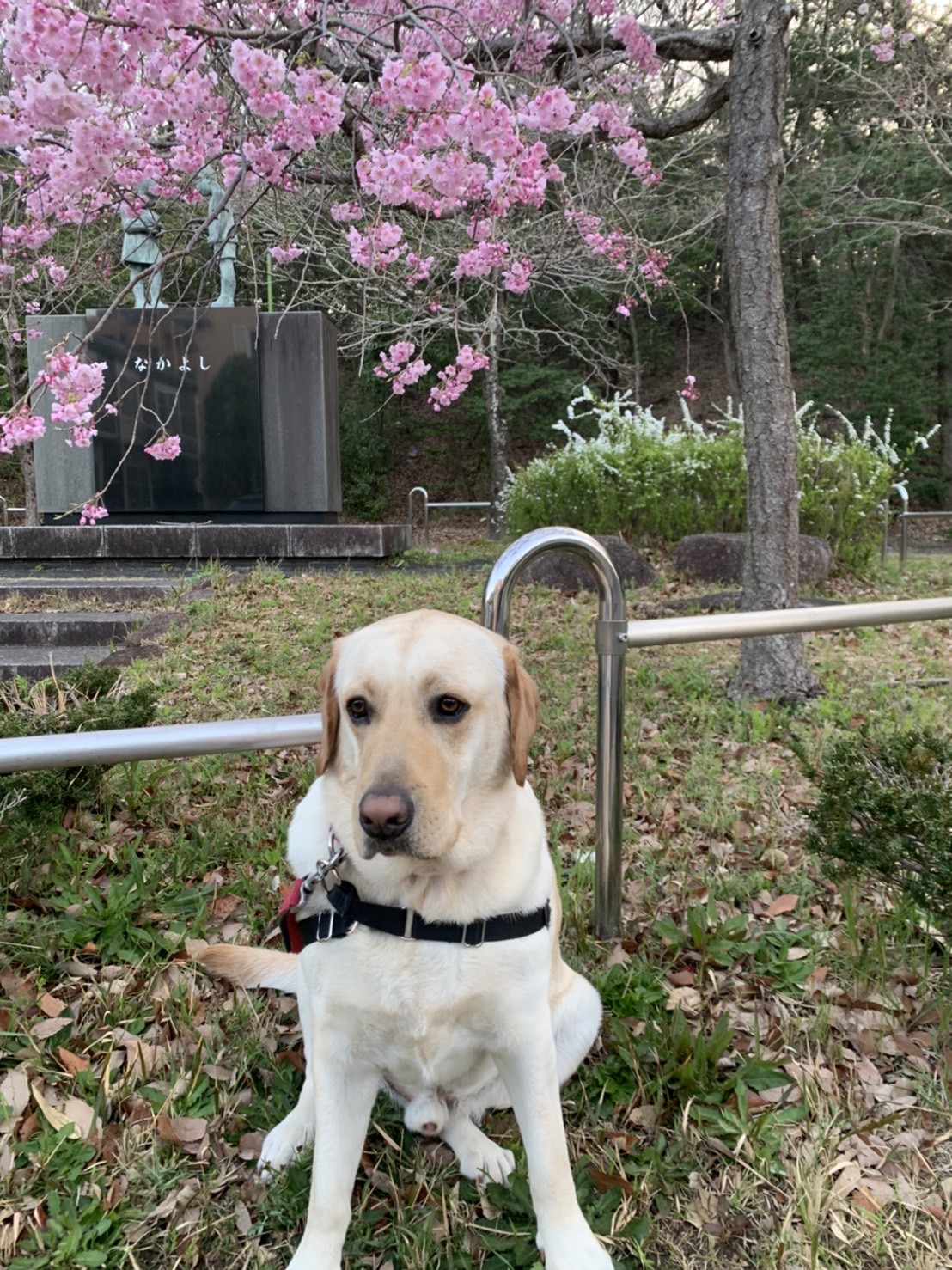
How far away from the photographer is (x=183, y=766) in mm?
3850

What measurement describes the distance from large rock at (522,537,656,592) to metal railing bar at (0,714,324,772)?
20.0 feet

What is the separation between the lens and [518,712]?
1784 millimetres

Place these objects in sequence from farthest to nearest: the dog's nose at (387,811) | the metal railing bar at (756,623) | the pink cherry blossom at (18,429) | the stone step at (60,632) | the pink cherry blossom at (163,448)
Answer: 1. the stone step at (60,632)
2. the pink cherry blossom at (163,448)
3. the pink cherry blossom at (18,429)
4. the metal railing bar at (756,623)
5. the dog's nose at (387,811)

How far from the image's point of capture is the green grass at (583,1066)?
1.82 metres

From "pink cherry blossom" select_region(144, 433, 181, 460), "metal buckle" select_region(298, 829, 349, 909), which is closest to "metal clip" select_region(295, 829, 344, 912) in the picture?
"metal buckle" select_region(298, 829, 349, 909)

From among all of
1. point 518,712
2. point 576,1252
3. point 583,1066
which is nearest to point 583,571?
point 583,1066

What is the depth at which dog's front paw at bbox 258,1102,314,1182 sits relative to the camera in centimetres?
193

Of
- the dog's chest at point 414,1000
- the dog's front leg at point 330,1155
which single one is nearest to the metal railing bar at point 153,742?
the dog's chest at point 414,1000

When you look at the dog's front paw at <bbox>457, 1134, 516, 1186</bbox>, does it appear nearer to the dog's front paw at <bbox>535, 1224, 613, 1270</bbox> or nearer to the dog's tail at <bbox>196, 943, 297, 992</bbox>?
the dog's front paw at <bbox>535, 1224, 613, 1270</bbox>

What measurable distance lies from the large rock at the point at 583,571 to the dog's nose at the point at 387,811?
6564mm

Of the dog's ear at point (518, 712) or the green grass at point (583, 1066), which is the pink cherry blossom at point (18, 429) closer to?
the green grass at point (583, 1066)

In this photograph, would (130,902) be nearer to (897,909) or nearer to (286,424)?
(897,909)

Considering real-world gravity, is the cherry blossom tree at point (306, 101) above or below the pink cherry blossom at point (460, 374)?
above

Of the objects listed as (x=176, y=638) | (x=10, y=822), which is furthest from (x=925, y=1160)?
(x=176, y=638)
